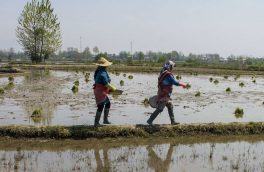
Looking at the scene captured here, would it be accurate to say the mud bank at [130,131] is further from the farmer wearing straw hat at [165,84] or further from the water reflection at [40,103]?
the water reflection at [40,103]

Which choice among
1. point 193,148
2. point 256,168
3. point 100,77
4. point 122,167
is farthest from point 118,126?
point 256,168

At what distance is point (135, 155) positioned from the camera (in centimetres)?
733

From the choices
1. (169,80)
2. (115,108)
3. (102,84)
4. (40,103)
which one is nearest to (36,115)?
(40,103)

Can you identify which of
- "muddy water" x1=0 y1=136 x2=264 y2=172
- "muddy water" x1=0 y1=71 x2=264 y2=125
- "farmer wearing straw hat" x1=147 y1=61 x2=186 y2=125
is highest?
"farmer wearing straw hat" x1=147 y1=61 x2=186 y2=125

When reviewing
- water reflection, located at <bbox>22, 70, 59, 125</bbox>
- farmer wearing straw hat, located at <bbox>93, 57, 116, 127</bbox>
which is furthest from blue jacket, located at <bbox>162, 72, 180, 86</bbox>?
water reflection, located at <bbox>22, 70, 59, 125</bbox>

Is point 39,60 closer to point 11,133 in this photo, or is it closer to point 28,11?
point 28,11

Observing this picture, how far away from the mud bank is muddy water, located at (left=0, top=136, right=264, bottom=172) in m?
0.23

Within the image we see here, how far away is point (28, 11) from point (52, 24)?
292 centimetres

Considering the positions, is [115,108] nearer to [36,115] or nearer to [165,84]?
[36,115]

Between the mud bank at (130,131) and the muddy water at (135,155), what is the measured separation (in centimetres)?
23

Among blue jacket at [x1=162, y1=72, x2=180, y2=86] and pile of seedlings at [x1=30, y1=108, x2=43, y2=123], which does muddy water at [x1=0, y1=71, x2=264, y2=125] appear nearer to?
pile of seedlings at [x1=30, y1=108, x2=43, y2=123]

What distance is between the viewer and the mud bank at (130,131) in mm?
8327

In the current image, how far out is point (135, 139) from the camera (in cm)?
852

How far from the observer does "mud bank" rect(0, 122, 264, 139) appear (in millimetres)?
8327
